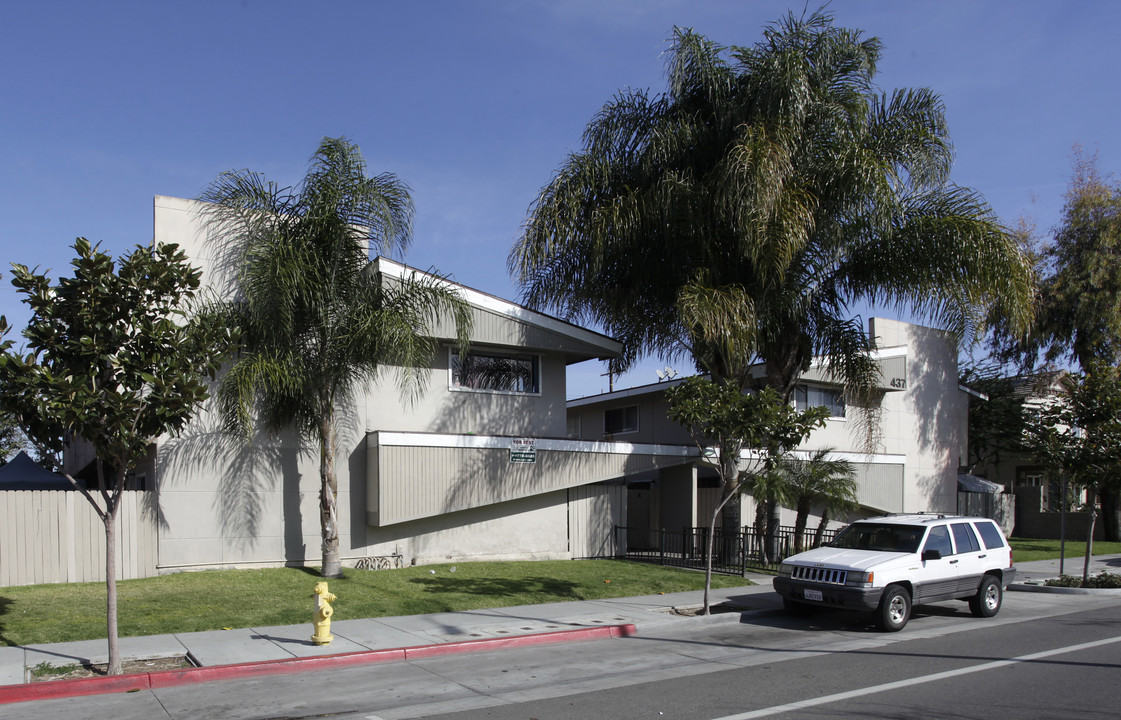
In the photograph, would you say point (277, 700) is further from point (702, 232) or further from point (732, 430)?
point (702, 232)

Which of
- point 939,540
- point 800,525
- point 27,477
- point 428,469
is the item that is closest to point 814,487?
point 800,525

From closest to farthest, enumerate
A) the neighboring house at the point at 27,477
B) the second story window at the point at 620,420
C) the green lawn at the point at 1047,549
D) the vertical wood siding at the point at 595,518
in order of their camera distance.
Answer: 1. the vertical wood siding at the point at 595,518
2. the neighboring house at the point at 27,477
3. the green lawn at the point at 1047,549
4. the second story window at the point at 620,420

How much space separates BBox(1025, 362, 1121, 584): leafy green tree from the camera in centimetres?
1734

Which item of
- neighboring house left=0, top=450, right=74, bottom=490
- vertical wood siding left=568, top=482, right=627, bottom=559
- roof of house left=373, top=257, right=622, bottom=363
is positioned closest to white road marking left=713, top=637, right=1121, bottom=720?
vertical wood siding left=568, top=482, right=627, bottom=559

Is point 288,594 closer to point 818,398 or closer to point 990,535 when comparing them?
point 990,535

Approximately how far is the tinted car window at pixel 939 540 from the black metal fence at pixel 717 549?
493 centimetres

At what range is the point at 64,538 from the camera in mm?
15031

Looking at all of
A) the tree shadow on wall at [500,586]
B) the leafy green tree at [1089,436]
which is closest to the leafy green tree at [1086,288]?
the leafy green tree at [1089,436]

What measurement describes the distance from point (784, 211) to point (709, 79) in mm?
3685

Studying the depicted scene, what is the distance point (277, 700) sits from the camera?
8.66 metres

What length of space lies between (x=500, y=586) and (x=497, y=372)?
5.78 metres

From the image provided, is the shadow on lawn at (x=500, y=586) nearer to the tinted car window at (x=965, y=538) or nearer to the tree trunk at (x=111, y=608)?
the tinted car window at (x=965, y=538)

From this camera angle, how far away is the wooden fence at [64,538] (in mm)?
14594

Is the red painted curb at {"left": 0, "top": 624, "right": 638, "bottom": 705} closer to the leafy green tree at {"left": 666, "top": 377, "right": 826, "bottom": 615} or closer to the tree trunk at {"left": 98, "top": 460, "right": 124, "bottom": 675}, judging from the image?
the tree trunk at {"left": 98, "top": 460, "right": 124, "bottom": 675}
